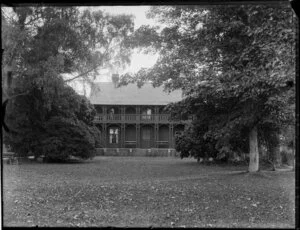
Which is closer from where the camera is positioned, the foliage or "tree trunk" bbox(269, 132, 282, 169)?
"tree trunk" bbox(269, 132, 282, 169)

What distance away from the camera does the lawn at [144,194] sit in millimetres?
4875

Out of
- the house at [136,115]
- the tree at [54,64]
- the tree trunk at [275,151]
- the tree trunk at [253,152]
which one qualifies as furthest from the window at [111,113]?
the tree trunk at [275,151]

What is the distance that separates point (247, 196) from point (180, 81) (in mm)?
2099

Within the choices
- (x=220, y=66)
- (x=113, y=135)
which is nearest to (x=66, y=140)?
(x=113, y=135)

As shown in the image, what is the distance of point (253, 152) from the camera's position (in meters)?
5.32

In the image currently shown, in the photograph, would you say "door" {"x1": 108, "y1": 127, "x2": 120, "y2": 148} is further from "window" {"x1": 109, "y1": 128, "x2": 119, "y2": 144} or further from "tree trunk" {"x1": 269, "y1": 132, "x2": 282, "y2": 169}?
"tree trunk" {"x1": 269, "y1": 132, "x2": 282, "y2": 169}

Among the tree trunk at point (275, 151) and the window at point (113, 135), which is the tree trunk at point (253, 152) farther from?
the window at point (113, 135)

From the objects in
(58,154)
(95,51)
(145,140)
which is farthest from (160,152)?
(95,51)

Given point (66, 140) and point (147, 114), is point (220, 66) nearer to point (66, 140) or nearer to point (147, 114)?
point (147, 114)

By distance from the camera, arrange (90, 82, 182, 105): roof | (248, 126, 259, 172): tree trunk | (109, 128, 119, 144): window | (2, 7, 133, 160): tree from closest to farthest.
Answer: (2, 7, 133, 160): tree → (90, 82, 182, 105): roof → (248, 126, 259, 172): tree trunk → (109, 128, 119, 144): window

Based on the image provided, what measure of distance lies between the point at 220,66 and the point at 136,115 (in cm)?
166

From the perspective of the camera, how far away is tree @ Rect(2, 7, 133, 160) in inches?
177

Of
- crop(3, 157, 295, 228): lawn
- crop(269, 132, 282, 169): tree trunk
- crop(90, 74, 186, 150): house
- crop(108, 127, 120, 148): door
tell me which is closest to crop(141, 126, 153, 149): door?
crop(90, 74, 186, 150): house

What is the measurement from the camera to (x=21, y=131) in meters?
5.30
